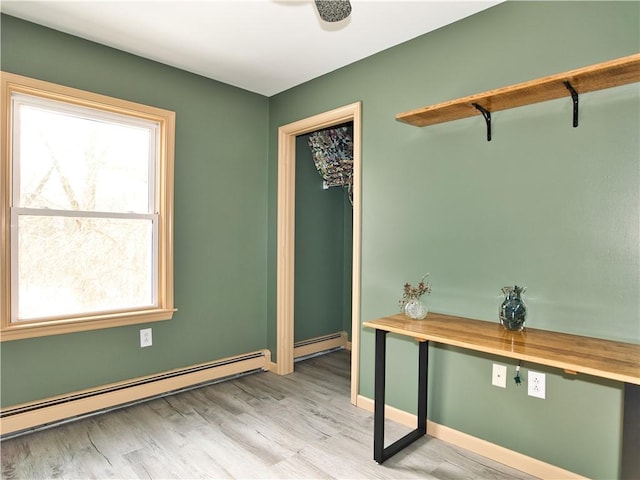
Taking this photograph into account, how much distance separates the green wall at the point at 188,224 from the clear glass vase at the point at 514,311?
222 centimetres

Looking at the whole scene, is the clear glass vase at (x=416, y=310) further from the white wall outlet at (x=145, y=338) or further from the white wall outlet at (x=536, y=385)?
the white wall outlet at (x=145, y=338)

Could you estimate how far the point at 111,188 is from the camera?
2.75 m

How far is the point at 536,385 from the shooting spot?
2.01 m

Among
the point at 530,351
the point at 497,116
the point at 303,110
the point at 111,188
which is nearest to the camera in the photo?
the point at 530,351

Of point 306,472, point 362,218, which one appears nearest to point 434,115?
point 362,218

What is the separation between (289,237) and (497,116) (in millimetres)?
1967

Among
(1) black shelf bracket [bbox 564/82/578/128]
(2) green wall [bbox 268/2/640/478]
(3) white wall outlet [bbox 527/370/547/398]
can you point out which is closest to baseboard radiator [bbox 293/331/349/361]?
(2) green wall [bbox 268/2/640/478]

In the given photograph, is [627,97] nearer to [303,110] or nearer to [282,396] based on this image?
[303,110]

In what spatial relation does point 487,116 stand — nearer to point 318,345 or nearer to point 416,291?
point 416,291

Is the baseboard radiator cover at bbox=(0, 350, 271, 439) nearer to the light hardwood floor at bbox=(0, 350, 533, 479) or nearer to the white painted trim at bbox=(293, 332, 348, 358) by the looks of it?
the light hardwood floor at bbox=(0, 350, 533, 479)

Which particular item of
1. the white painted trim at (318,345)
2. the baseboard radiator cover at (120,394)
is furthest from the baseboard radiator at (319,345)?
the baseboard radiator cover at (120,394)

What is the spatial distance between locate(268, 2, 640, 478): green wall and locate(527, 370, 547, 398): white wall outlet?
0.04 meters

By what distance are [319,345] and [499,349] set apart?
2680 mm

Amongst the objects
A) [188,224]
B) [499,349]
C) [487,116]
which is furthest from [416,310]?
[188,224]
